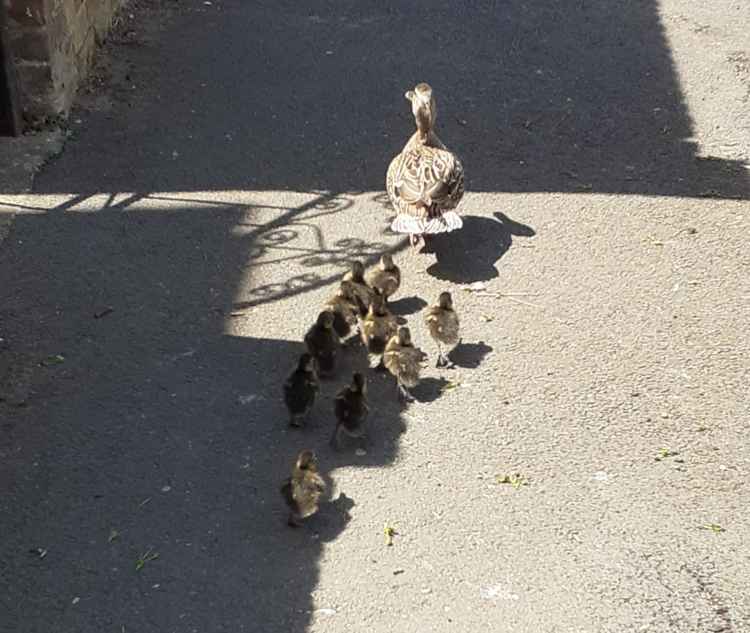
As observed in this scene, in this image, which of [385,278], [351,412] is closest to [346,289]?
[385,278]

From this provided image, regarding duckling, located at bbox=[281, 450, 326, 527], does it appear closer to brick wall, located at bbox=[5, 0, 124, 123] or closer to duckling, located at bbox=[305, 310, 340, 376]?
duckling, located at bbox=[305, 310, 340, 376]

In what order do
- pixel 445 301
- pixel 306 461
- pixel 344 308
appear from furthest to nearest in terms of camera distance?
pixel 344 308
pixel 445 301
pixel 306 461

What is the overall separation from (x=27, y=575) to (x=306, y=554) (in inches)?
47.6

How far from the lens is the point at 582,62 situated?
36.6ft

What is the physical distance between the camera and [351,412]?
6.15m

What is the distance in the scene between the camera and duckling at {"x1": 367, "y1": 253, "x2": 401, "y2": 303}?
729cm

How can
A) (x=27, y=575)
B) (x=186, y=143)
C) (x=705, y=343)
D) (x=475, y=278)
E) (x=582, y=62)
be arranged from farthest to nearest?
1. (x=582, y=62)
2. (x=186, y=143)
3. (x=475, y=278)
4. (x=705, y=343)
5. (x=27, y=575)

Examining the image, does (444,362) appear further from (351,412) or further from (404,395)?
(351,412)

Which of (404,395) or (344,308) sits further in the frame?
(344,308)

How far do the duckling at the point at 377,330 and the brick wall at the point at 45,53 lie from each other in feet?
12.3

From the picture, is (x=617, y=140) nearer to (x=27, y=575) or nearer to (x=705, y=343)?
(x=705, y=343)

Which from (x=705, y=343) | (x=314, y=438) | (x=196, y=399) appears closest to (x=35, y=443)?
(x=196, y=399)

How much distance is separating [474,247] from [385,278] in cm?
100

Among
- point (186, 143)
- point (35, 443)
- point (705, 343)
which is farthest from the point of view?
point (186, 143)
